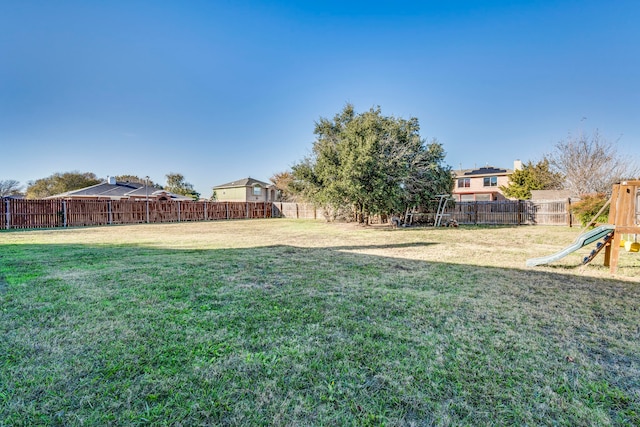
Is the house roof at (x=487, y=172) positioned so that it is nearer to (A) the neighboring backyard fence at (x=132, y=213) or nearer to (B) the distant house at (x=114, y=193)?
(A) the neighboring backyard fence at (x=132, y=213)

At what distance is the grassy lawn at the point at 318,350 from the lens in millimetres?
1598

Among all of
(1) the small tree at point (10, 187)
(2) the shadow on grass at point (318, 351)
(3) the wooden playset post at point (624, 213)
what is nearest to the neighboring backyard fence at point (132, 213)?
(3) the wooden playset post at point (624, 213)

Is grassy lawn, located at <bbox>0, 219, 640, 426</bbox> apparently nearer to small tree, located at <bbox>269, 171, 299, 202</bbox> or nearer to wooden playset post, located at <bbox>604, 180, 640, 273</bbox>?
wooden playset post, located at <bbox>604, 180, 640, 273</bbox>

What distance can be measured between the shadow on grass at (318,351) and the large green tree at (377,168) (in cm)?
979

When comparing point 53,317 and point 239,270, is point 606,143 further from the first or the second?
point 53,317

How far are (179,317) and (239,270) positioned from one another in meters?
2.24

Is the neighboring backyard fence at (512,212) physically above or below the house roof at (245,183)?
below

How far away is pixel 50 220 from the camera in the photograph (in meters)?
17.4

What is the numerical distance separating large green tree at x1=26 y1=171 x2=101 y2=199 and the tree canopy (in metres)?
52.0

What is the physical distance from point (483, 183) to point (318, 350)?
39.0 metres

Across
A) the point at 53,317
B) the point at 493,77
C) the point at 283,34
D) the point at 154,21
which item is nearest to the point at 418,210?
the point at 493,77

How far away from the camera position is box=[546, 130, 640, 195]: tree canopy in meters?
19.5

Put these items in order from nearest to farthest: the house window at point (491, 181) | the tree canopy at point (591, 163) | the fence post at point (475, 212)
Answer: the fence post at point (475, 212)
the tree canopy at point (591, 163)
the house window at point (491, 181)

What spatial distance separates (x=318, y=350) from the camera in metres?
2.25
